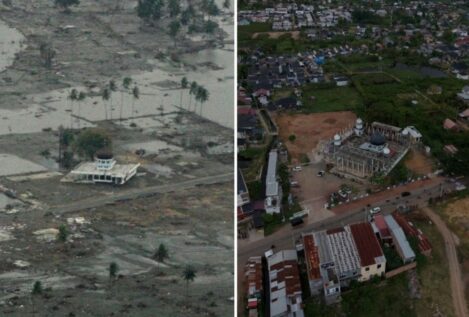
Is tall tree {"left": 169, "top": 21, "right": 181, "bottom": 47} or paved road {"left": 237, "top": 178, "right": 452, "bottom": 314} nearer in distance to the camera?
tall tree {"left": 169, "top": 21, "right": 181, "bottom": 47}

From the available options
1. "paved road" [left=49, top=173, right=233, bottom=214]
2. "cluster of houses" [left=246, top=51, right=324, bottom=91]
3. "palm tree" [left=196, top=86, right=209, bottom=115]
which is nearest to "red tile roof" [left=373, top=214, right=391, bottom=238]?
"paved road" [left=49, top=173, right=233, bottom=214]

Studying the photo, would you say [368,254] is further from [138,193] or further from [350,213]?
[138,193]

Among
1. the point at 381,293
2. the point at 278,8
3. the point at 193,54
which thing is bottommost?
the point at 381,293

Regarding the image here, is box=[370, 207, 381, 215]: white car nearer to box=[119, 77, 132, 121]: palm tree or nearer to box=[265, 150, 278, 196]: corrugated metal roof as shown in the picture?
box=[265, 150, 278, 196]: corrugated metal roof

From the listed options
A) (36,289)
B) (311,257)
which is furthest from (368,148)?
(36,289)

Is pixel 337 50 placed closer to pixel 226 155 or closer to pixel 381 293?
pixel 381 293

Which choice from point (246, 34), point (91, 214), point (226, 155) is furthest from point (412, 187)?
point (246, 34)
